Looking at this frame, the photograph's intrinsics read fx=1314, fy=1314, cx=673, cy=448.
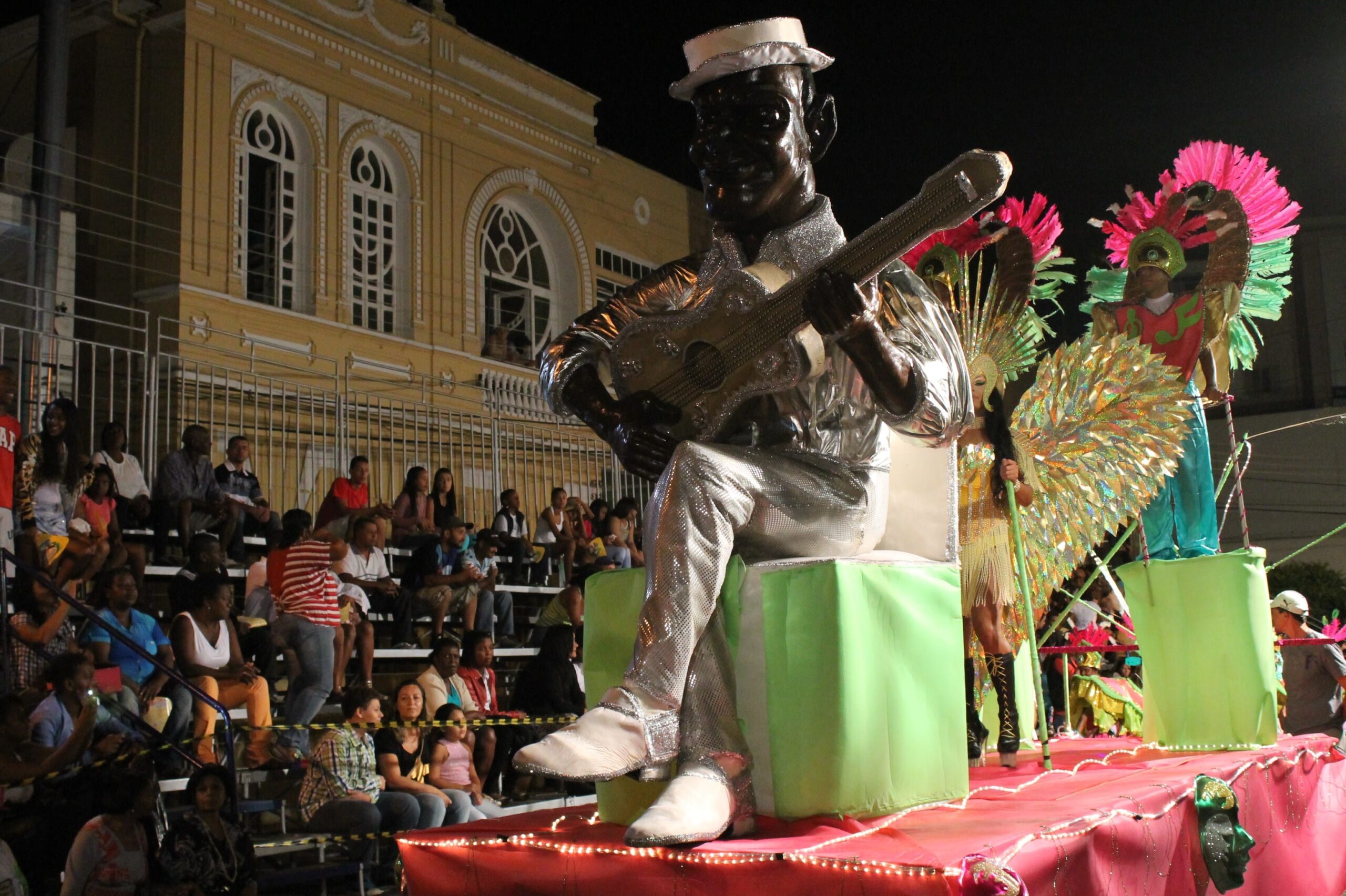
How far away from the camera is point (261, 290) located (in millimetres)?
14055

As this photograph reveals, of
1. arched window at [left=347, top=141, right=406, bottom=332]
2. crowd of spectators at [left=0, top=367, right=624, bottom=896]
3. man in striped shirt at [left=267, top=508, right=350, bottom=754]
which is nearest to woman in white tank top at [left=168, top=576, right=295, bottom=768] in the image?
crowd of spectators at [left=0, top=367, right=624, bottom=896]

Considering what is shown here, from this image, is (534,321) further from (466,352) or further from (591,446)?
(591,446)

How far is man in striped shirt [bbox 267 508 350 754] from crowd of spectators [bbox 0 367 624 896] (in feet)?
0.04

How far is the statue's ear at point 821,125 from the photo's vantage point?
3.50m

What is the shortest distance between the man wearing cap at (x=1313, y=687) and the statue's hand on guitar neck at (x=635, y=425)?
15.7 feet

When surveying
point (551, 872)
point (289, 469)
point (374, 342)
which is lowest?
point (551, 872)

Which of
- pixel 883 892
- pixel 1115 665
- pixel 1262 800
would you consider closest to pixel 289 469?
pixel 1115 665


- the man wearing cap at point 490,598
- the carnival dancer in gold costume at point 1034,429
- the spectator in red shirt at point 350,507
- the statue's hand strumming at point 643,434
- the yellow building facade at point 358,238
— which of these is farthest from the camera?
the yellow building facade at point 358,238

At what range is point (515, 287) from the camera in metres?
17.2

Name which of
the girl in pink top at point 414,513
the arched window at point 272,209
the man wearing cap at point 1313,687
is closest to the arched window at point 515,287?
the arched window at point 272,209

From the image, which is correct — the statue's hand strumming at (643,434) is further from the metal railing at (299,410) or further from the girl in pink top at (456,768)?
the metal railing at (299,410)

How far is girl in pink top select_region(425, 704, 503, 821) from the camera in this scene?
648 centimetres

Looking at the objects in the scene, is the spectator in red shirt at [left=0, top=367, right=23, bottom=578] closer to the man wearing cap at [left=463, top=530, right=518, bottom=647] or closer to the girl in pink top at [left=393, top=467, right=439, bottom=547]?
the man wearing cap at [left=463, top=530, right=518, bottom=647]

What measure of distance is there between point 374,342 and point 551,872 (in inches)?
491
